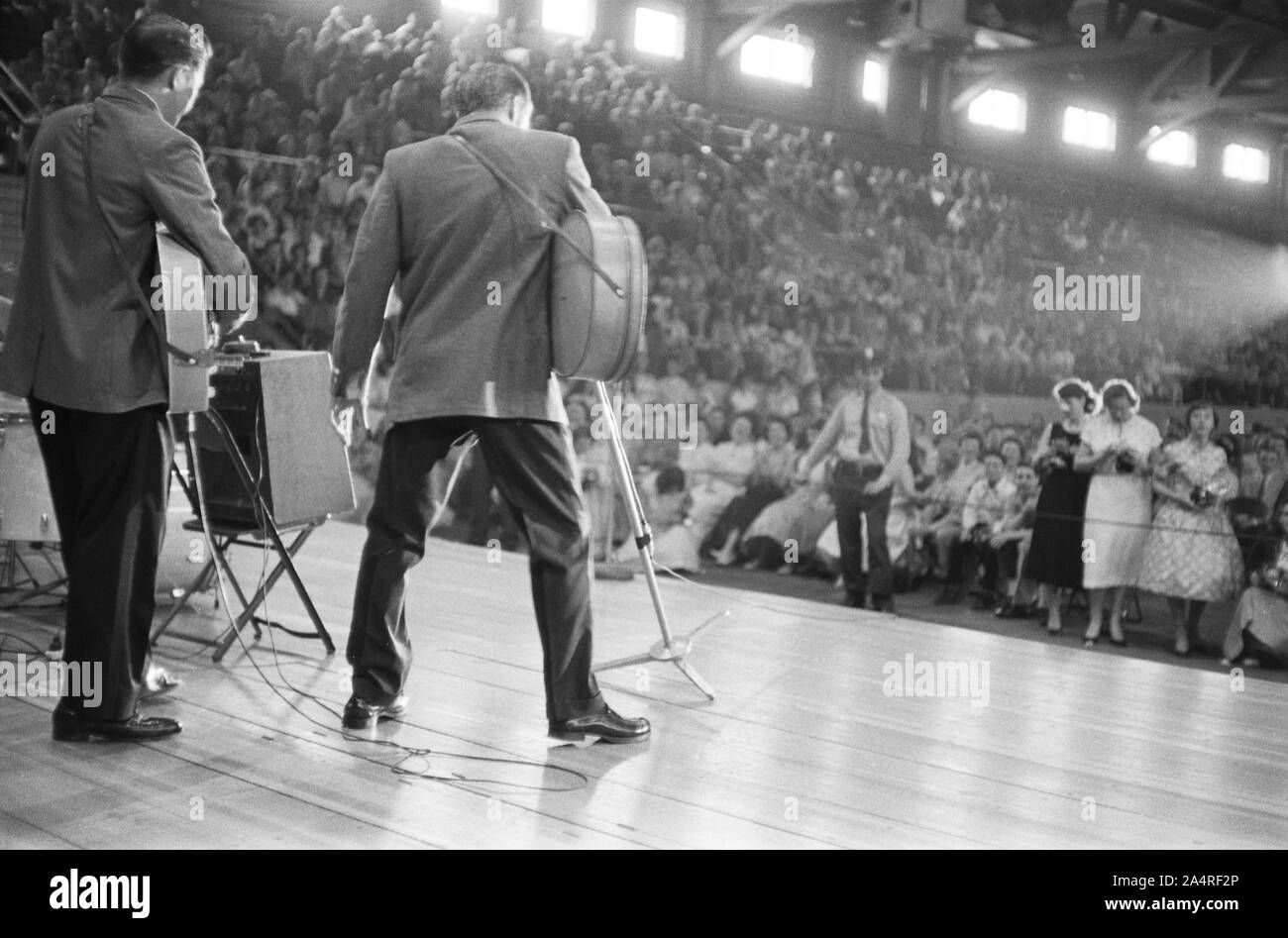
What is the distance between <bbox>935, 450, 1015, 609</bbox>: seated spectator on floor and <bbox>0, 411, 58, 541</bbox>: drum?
3702 mm

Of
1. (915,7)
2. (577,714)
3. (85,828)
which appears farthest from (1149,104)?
(85,828)

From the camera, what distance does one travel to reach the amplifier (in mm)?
3818

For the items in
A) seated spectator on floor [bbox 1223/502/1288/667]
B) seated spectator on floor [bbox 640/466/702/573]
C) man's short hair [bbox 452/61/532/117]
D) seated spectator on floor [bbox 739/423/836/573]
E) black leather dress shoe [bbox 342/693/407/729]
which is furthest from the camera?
seated spectator on floor [bbox 640/466/702/573]

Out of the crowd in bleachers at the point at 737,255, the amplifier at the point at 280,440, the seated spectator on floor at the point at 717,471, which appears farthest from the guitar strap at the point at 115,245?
the seated spectator on floor at the point at 717,471

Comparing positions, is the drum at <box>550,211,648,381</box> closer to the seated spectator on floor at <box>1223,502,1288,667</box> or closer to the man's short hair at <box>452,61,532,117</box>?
the man's short hair at <box>452,61,532,117</box>

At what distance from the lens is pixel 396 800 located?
256 cm

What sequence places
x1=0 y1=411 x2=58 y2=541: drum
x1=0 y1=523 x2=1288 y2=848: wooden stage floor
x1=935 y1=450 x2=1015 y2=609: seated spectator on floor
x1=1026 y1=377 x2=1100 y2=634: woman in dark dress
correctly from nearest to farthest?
x1=0 y1=523 x2=1288 y2=848: wooden stage floor, x1=0 y1=411 x2=58 y2=541: drum, x1=1026 y1=377 x2=1100 y2=634: woman in dark dress, x1=935 y1=450 x2=1015 y2=609: seated spectator on floor

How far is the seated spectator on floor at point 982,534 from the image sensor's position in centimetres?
601

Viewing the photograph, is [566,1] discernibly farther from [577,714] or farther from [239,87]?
[577,714]

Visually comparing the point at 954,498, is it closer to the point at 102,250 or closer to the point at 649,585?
the point at 649,585

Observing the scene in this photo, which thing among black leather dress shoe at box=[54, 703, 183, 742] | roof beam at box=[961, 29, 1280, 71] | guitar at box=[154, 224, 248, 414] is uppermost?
roof beam at box=[961, 29, 1280, 71]

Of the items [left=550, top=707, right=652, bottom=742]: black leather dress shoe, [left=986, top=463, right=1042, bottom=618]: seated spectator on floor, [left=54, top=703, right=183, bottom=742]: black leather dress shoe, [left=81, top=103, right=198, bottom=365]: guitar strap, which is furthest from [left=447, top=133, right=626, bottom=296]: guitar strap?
[left=986, top=463, right=1042, bottom=618]: seated spectator on floor

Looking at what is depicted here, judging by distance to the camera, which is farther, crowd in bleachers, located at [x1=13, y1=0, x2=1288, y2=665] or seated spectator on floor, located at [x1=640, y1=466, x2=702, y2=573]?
seated spectator on floor, located at [x1=640, y1=466, x2=702, y2=573]
